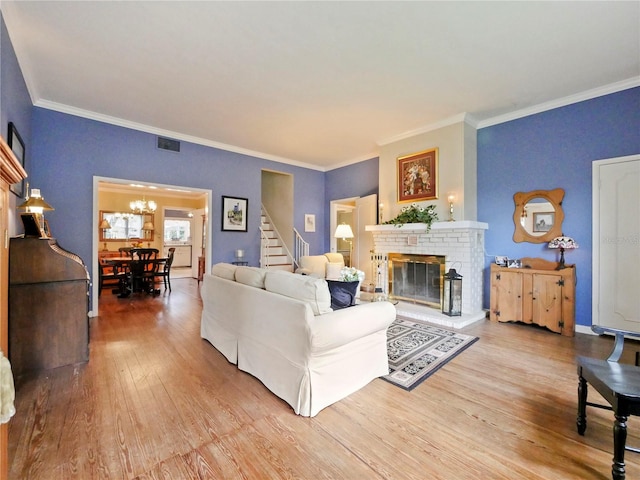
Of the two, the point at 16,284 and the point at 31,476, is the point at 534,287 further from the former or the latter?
the point at 16,284

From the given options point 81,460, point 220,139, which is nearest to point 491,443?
point 81,460

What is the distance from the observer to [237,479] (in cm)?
143

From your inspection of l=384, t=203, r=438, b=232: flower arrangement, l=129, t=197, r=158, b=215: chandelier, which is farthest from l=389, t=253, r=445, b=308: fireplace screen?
l=129, t=197, r=158, b=215: chandelier

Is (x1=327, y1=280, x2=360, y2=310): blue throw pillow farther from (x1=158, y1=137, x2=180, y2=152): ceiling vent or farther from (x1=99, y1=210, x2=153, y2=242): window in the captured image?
(x1=99, y1=210, x2=153, y2=242): window

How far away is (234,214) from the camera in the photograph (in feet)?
19.5

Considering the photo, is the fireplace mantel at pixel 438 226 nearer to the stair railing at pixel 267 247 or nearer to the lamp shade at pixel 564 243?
the lamp shade at pixel 564 243

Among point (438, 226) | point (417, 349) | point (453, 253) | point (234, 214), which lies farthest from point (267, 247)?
point (417, 349)

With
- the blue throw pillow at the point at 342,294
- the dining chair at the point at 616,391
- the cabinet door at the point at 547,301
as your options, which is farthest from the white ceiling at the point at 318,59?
the dining chair at the point at 616,391

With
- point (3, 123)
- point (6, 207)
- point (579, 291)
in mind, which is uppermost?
point (3, 123)

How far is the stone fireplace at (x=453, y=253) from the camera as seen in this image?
14.0ft

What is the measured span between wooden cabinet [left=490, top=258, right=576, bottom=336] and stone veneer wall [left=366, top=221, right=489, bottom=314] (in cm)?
27

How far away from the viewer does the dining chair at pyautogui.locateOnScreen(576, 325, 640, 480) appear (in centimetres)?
136

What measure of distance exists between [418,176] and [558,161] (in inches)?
74.4

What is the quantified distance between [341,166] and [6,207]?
21.2ft
